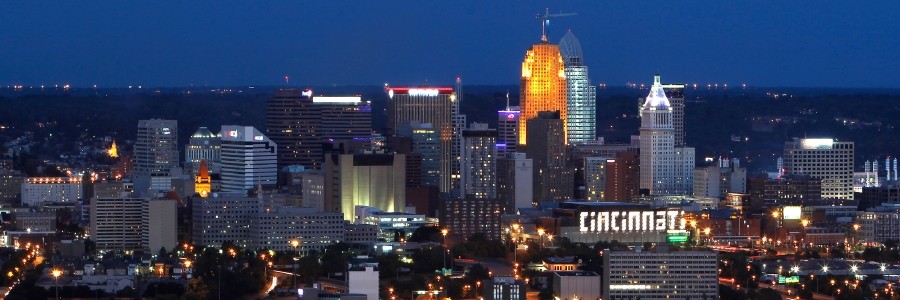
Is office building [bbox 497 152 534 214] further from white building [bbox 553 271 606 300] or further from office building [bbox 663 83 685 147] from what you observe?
white building [bbox 553 271 606 300]

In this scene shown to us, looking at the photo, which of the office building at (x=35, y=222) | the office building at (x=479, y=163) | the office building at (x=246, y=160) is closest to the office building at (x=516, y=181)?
the office building at (x=479, y=163)

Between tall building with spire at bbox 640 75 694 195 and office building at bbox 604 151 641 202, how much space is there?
8.22 ft

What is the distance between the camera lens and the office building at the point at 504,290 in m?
51.6

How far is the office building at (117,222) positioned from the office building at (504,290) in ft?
60.0

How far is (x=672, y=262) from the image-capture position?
54000 mm

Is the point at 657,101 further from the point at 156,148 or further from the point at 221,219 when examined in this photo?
the point at 221,219

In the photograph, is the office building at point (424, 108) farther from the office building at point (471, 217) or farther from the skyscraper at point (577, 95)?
the office building at point (471, 217)

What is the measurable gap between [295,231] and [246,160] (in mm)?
17890

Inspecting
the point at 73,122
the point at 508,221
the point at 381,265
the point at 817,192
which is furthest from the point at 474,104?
the point at 381,265

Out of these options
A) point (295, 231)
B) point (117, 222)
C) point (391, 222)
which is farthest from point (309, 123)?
point (295, 231)

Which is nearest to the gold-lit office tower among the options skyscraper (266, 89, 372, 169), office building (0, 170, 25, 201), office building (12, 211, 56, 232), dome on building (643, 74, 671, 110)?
dome on building (643, 74, 671, 110)

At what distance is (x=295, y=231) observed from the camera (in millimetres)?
65250

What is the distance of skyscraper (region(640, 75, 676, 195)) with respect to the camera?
85125mm

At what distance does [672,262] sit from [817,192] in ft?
80.5
